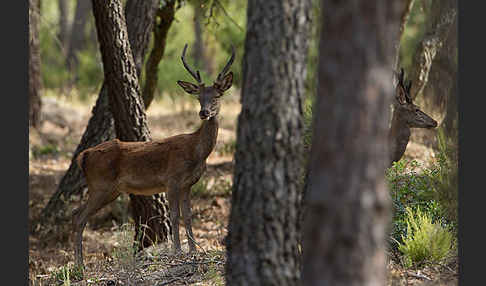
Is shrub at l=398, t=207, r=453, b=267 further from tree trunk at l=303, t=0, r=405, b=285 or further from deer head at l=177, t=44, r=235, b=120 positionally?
tree trunk at l=303, t=0, r=405, b=285

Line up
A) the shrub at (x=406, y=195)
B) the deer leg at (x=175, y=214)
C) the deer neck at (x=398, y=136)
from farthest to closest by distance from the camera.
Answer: the deer neck at (x=398, y=136) → the deer leg at (x=175, y=214) → the shrub at (x=406, y=195)

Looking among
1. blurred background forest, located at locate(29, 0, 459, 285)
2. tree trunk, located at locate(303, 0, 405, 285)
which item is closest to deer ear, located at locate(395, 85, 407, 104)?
blurred background forest, located at locate(29, 0, 459, 285)

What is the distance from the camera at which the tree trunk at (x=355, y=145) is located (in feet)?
12.2

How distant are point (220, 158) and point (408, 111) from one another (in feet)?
19.3

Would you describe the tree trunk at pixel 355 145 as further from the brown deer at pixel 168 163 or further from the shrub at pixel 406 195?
the brown deer at pixel 168 163

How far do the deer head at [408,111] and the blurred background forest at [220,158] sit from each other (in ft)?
0.81

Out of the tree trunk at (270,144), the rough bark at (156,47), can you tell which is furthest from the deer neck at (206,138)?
the rough bark at (156,47)

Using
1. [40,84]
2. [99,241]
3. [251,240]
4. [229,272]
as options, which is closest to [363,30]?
[251,240]

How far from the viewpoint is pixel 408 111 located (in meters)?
8.41

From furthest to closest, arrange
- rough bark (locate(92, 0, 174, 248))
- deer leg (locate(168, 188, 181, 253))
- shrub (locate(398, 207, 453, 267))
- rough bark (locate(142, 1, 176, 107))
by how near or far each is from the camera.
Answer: rough bark (locate(142, 1, 176, 107)) < rough bark (locate(92, 0, 174, 248)) < deer leg (locate(168, 188, 181, 253)) < shrub (locate(398, 207, 453, 267))

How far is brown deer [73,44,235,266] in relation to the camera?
24.8ft

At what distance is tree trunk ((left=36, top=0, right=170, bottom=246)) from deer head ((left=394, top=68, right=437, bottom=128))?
3.19 metres

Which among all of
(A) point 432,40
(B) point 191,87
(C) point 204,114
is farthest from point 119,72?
(A) point 432,40

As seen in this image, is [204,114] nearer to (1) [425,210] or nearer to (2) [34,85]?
(1) [425,210]
